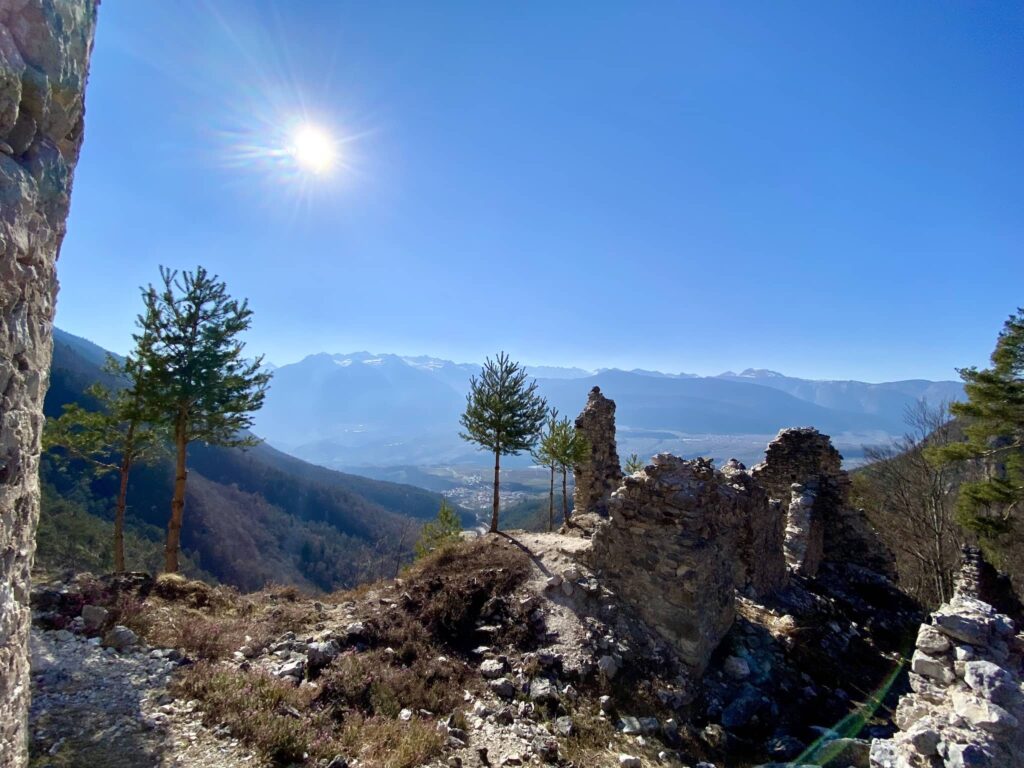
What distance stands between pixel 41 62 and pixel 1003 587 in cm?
2508

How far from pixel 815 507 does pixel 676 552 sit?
36.1 feet

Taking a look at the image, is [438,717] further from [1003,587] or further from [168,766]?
[1003,587]

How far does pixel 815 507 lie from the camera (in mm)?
17688

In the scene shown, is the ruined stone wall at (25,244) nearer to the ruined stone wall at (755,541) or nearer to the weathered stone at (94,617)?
the weathered stone at (94,617)

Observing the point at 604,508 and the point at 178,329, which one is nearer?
the point at 178,329

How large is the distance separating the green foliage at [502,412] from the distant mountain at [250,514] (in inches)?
2345

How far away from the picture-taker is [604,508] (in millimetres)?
22688

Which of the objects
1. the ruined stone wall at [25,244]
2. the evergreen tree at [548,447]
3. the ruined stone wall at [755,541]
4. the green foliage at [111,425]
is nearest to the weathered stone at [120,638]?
the ruined stone wall at [25,244]

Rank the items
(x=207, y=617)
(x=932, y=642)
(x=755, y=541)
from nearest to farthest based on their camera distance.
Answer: (x=932, y=642)
(x=207, y=617)
(x=755, y=541)

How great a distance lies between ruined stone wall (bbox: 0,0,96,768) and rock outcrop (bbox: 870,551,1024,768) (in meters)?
8.79

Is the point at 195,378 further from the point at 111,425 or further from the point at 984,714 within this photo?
the point at 984,714

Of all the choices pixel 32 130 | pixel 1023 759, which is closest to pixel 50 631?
pixel 32 130

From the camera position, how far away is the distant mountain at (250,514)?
88.2m

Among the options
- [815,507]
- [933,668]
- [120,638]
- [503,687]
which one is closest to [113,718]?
[120,638]
